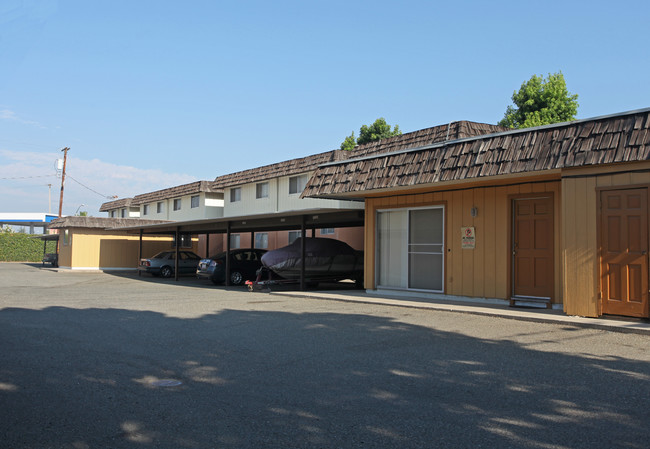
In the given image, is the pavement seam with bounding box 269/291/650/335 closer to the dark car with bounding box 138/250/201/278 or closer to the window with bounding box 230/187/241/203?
the dark car with bounding box 138/250/201/278

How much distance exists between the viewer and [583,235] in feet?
31.5

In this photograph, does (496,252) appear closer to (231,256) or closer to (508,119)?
(231,256)

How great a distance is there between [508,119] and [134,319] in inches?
1069

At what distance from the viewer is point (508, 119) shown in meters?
32.4

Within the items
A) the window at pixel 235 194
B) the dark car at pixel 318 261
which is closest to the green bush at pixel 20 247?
the window at pixel 235 194

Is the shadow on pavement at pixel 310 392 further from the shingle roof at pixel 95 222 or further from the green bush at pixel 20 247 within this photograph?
the green bush at pixel 20 247

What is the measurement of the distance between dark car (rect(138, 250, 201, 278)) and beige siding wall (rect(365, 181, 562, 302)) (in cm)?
1637

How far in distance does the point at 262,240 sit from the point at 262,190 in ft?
13.2

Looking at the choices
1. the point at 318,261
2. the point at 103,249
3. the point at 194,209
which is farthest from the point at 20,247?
the point at 318,261

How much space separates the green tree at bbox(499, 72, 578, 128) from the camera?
30641 millimetres

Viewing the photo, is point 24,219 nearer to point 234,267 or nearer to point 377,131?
point 377,131

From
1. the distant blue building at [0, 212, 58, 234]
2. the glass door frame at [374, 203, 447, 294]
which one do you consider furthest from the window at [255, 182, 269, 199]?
the distant blue building at [0, 212, 58, 234]

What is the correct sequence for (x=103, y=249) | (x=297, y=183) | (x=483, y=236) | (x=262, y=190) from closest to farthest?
(x=483, y=236)
(x=297, y=183)
(x=262, y=190)
(x=103, y=249)

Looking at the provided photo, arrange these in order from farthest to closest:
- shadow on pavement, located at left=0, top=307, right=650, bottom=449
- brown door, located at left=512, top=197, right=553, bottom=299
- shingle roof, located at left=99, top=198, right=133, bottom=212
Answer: shingle roof, located at left=99, top=198, right=133, bottom=212 → brown door, located at left=512, top=197, right=553, bottom=299 → shadow on pavement, located at left=0, top=307, right=650, bottom=449
